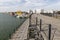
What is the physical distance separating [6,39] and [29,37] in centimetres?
580

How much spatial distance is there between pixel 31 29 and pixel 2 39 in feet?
19.2

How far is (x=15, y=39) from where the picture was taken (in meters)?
19.4

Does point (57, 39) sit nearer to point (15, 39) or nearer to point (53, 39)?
point (53, 39)

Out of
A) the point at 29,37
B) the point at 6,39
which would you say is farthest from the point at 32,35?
the point at 6,39

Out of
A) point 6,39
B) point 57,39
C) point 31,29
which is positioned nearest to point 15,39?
Answer: point 6,39

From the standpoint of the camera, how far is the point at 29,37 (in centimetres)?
1523

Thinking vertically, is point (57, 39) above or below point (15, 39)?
above

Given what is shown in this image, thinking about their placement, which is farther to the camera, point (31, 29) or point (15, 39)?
point (15, 39)

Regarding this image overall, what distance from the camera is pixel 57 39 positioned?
924 cm

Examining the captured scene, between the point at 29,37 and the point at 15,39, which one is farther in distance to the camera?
the point at 15,39

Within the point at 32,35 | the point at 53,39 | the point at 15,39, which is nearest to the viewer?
the point at 53,39

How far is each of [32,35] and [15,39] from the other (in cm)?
464

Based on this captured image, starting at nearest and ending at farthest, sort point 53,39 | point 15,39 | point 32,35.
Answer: point 53,39, point 32,35, point 15,39

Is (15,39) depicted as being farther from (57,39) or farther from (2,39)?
(57,39)
